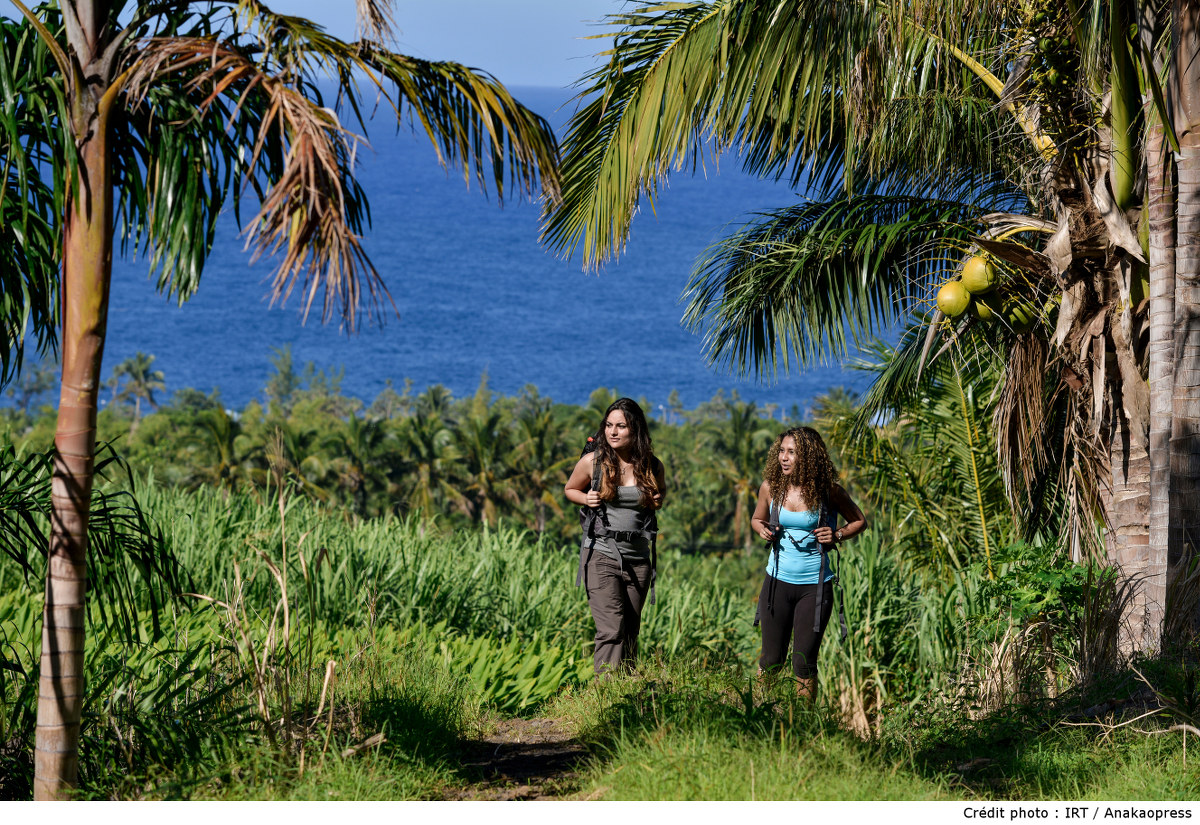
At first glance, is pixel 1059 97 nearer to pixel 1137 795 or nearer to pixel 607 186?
pixel 607 186

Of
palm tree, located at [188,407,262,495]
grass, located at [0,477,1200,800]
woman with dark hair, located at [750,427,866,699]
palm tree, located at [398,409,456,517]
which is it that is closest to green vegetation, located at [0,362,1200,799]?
grass, located at [0,477,1200,800]

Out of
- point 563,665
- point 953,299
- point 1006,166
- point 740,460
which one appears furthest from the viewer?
point 740,460

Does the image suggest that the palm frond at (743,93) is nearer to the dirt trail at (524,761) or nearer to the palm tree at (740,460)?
the dirt trail at (524,761)

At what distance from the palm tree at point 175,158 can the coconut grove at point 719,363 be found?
0.01 m

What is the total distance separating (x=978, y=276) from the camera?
211 inches

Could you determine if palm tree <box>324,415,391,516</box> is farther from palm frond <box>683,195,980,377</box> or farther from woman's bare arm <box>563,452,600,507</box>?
woman's bare arm <box>563,452,600,507</box>

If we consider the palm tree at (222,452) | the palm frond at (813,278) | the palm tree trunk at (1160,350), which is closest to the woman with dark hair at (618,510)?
the palm tree trunk at (1160,350)

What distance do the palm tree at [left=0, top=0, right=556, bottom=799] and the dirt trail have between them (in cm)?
134

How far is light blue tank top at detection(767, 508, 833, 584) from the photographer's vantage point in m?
4.72

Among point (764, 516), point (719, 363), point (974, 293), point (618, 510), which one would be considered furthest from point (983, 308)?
point (719, 363)

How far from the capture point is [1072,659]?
5211 millimetres

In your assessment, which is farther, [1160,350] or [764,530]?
[1160,350]

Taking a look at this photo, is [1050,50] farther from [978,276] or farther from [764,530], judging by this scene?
[764,530]

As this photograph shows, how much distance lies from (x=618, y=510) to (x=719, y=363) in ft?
10.2
